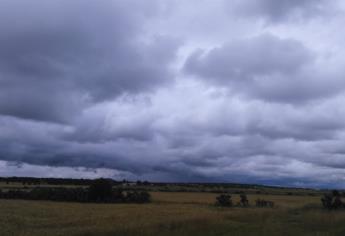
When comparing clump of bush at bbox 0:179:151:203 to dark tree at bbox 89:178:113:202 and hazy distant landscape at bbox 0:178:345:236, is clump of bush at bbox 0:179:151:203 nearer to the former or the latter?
dark tree at bbox 89:178:113:202

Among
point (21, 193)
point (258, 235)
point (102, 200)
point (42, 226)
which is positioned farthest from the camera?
point (21, 193)

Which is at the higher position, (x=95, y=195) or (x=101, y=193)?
(x=101, y=193)

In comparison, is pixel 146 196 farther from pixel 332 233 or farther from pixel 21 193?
pixel 332 233

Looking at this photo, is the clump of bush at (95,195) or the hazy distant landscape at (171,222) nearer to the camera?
the hazy distant landscape at (171,222)

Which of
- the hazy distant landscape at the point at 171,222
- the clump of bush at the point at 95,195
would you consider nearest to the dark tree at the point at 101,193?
the clump of bush at the point at 95,195

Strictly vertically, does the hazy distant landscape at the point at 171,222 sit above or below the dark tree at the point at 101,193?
below

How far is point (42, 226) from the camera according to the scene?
3925cm

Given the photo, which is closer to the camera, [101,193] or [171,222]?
[171,222]

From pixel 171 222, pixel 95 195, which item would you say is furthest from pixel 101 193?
pixel 171 222

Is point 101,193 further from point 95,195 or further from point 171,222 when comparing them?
point 171,222

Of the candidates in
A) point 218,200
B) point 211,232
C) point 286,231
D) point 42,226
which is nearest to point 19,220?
point 42,226

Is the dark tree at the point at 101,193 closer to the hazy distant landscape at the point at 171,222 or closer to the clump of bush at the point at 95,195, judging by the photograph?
the clump of bush at the point at 95,195

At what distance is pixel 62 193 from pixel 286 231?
2983 inches

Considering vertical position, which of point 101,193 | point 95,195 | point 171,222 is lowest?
point 171,222
